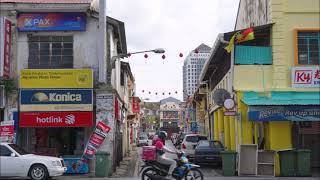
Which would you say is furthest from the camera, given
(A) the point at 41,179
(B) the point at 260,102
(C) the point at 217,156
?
(C) the point at 217,156

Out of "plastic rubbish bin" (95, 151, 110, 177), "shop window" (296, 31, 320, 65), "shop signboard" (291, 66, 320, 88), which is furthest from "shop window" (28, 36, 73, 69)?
"shop window" (296, 31, 320, 65)

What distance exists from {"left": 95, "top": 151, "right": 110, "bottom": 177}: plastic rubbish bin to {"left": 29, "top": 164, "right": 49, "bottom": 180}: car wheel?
258 centimetres

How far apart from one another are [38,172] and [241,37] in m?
10.5

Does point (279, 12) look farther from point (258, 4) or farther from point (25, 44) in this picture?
point (25, 44)

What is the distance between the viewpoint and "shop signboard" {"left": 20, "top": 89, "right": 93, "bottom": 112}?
22969 mm

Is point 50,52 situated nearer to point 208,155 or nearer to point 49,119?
point 49,119

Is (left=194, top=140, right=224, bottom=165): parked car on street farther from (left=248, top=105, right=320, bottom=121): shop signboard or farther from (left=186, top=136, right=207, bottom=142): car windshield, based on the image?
(left=248, top=105, right=320, bottom=121): shop signboard

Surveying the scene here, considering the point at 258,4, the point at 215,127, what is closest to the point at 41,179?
the point at 258,4

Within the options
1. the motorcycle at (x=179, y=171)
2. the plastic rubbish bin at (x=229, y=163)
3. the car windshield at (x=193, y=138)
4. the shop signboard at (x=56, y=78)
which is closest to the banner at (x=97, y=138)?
the shop signboard at (x=56, y=78)

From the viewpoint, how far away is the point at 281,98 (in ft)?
76.0

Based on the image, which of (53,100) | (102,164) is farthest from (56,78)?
(102,164)

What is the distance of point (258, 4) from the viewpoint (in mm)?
28141

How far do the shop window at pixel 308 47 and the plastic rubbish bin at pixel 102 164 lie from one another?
31.2 ft

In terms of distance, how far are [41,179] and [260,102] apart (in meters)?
9.48
